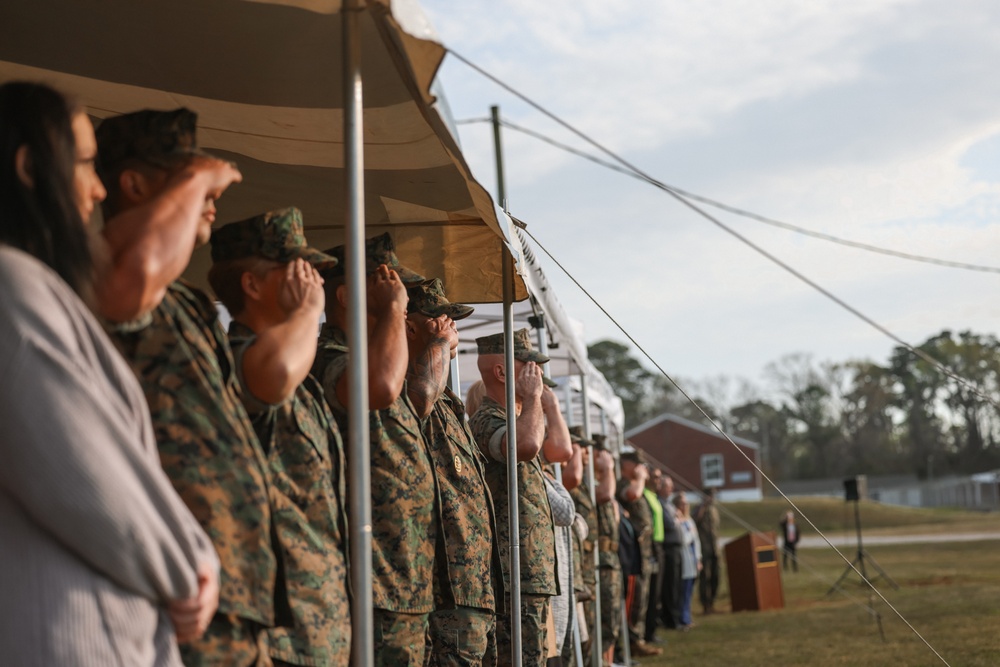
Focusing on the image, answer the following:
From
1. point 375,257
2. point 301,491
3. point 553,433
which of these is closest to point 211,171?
point 301,491

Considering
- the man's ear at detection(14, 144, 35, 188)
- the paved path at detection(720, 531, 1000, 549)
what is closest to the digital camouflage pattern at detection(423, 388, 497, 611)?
the man's ear at detection(14, 144, 35, 188)

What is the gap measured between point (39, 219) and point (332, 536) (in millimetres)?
1147

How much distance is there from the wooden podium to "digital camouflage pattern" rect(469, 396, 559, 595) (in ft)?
40.0

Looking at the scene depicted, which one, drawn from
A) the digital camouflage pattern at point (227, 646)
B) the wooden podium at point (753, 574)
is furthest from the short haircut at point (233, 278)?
the wooden podium at point (753, 574)

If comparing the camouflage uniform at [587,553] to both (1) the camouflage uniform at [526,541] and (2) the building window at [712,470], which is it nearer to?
(1) the camouflage uniform at [526,541]

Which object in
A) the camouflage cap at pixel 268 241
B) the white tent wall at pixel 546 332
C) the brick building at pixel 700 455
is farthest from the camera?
the brick building at pixel 700 455

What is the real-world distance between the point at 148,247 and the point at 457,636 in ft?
7.44

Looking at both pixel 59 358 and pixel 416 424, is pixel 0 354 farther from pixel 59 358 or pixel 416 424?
pixel 416 424

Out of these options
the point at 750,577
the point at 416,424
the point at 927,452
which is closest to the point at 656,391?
the point at 927,452

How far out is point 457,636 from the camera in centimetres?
399

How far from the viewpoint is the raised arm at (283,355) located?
8.36 feet

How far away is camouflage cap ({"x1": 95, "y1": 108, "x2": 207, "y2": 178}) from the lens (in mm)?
2396

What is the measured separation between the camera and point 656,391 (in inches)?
3625

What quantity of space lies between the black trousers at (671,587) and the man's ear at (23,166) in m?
14.5
